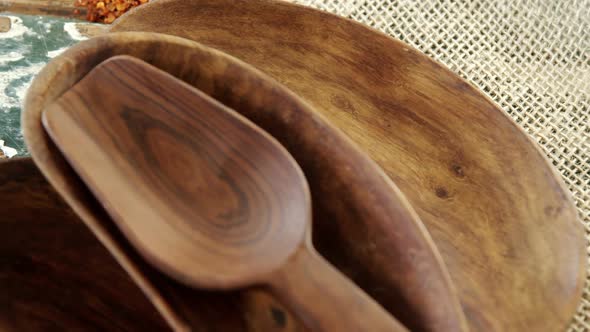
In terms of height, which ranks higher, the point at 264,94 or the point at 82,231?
the point at 264,94

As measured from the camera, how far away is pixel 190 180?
49 cm

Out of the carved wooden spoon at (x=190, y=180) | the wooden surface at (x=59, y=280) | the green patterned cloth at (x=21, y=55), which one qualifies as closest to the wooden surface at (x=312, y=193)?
the carved wooden spoon at (x=190, y=180)

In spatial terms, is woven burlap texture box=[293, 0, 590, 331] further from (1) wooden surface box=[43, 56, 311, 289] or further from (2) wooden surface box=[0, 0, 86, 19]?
(2) wooden surface box=[0, 0, 86, 19]

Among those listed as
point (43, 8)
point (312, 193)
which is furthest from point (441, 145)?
point (43, 8)

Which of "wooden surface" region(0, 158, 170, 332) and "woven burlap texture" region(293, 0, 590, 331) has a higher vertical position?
"woven burlap texture" region(293, 0, 590, 331)

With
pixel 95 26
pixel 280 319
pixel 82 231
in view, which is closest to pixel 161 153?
pixel 280 319

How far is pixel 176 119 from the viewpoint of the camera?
50 centimetres

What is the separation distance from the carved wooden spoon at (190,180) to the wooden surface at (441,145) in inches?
2.6

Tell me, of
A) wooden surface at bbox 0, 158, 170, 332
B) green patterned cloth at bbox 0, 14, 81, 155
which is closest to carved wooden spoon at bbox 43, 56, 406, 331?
wooden surface at bbox 0, 158, 170, 332

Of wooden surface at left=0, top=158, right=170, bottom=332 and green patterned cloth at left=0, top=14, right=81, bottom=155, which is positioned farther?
green patterned cloth at left=0, top=14, right=81, bottom=155

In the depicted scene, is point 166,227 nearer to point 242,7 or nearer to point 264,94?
point 264,94

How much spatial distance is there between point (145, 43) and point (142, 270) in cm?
20

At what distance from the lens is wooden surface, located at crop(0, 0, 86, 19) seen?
112 cm

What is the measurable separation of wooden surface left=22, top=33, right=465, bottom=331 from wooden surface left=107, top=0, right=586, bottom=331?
0.08 ft
